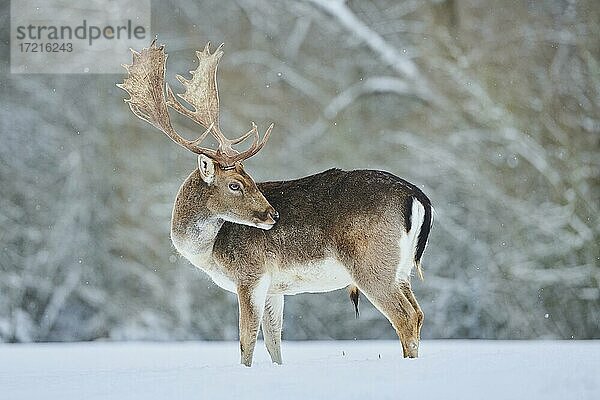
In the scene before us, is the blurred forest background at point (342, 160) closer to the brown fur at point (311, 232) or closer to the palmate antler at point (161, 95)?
the palmate antler at point (161, 95)

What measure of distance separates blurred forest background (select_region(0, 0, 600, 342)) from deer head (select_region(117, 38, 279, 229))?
386cm

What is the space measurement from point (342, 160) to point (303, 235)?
4363 millimetres

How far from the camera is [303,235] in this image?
15.6 feet

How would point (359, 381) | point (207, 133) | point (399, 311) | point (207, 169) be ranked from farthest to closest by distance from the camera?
1. point (207, 133)
2. point (207, 169)
3. point (399, 311)
4. point (359, 381)

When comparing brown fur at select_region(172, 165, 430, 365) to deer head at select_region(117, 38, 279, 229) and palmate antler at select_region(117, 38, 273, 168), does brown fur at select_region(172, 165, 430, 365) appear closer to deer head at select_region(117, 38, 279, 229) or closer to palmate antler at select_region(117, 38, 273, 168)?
deer head at select_region(117, 38, 279, 229)

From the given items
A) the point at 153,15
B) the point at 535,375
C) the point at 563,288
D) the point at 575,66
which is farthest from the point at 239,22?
the point at 535,375

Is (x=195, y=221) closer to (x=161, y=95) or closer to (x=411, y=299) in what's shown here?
(x=161, y=95)

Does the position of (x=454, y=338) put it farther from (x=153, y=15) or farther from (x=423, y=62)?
(x=153, y=15)

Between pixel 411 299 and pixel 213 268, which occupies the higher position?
pixel 213 268

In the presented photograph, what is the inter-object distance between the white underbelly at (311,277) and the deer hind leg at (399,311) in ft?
0.53

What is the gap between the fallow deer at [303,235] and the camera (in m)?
4.62

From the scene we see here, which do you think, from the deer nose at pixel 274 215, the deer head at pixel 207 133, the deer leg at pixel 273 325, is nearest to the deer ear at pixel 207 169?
the deer head at pixel 207 133

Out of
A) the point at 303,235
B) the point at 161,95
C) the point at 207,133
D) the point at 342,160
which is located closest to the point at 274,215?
the point at 303,235

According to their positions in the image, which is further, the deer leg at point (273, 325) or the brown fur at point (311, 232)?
the deer leg at point (273, 325)
